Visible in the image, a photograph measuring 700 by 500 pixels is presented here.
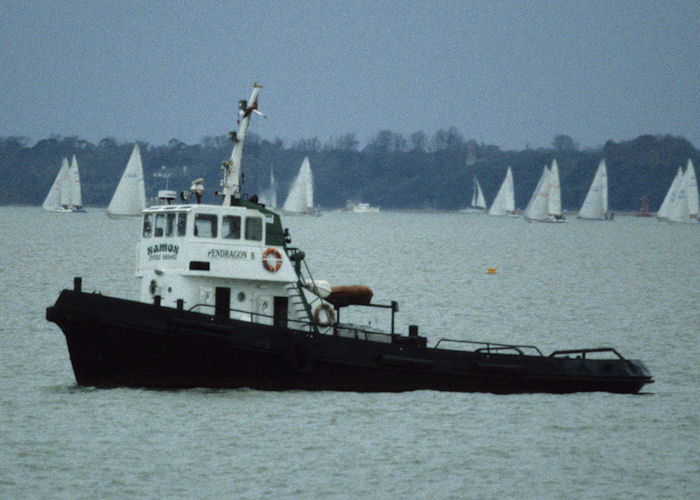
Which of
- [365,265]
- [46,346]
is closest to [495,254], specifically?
[365,265]

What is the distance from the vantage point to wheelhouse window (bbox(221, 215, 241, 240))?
27266 millimetres

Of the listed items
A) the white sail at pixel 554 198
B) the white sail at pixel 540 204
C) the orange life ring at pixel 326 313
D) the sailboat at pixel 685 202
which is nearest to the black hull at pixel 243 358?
the orange life ring at pixel 326 313

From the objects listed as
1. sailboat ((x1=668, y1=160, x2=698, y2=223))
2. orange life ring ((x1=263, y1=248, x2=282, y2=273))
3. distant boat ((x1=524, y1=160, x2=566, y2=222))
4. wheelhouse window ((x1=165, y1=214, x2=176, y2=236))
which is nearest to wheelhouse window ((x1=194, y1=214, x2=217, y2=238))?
wheelhouse window ((x1=165, y1=214, x2=176, y2=236))

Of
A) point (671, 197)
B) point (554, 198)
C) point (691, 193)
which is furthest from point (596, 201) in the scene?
point (554, 198)

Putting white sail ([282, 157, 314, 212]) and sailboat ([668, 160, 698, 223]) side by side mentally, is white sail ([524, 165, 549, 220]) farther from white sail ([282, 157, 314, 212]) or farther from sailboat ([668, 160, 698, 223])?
white sail ([282, 157, 314, 212])

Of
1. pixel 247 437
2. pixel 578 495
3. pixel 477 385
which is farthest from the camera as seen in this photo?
pixel 477 385

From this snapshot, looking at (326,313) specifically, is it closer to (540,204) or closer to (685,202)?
(540,204)

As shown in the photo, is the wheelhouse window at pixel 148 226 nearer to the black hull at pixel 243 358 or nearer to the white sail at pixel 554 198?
the black hull at pixel 243 358

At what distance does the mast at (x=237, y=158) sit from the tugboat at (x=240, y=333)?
3cm

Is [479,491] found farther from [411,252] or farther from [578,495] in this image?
[411,252]

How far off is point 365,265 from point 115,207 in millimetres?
37309

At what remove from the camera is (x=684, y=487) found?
854 inches

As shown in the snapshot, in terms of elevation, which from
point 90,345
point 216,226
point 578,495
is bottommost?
point 578,495

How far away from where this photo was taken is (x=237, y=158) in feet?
92.3
